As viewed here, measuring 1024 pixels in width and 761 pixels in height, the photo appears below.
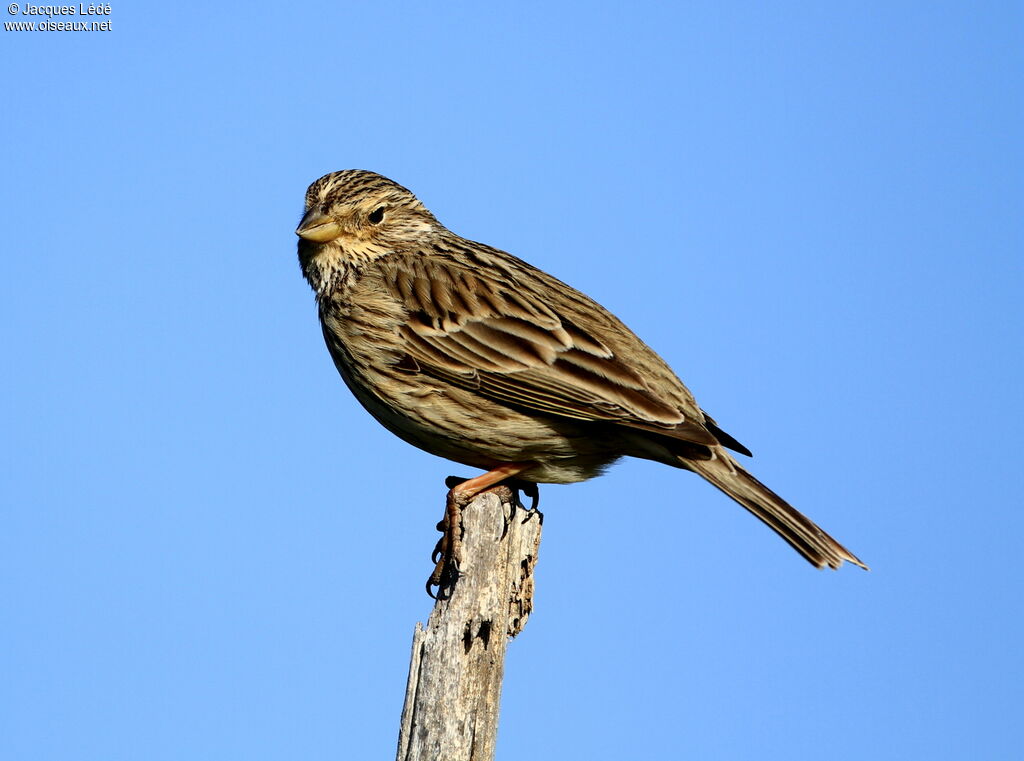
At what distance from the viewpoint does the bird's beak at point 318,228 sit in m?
7.86

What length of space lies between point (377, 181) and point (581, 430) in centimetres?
259

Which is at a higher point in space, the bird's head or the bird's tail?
the bird's head

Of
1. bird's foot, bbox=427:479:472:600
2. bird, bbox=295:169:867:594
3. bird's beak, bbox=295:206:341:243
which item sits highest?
bird's beak, bbox=295:206:341:243

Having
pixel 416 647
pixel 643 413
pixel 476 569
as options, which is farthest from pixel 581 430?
pixel 416 647

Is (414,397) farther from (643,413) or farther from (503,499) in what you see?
(643,413)

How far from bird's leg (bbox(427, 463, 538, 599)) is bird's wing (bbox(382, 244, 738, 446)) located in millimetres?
435

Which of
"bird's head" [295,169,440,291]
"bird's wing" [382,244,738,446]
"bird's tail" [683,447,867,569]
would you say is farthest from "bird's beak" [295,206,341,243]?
"bird's tail" [683,447,867,569]

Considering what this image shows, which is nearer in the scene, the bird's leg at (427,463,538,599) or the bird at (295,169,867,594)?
the bird's leg at (427,463,538,599)

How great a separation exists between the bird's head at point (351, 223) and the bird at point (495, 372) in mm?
11

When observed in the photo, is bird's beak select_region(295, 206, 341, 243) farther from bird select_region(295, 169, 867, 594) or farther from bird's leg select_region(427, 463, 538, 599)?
bird's leg select_region(427, 463, 538, 599)

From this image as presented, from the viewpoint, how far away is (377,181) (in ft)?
27.6

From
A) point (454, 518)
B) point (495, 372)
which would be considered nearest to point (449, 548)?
point (454, 518)

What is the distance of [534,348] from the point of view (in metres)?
7.09

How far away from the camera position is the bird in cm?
663
